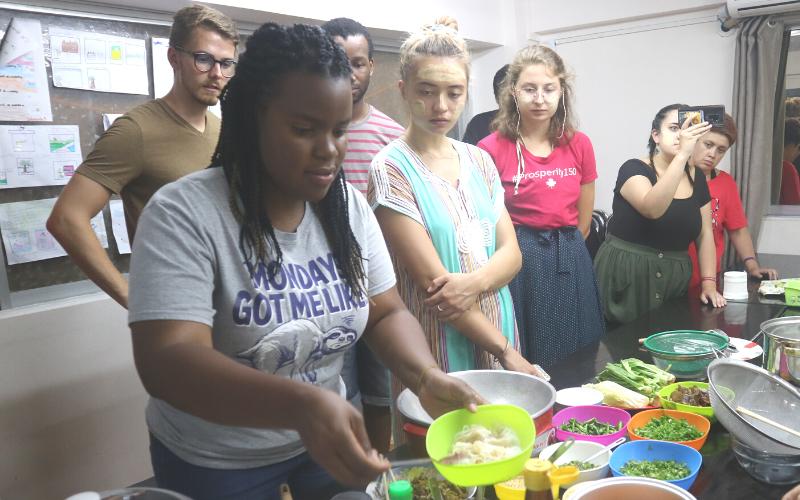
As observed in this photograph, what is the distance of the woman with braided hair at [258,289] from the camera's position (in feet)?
3.09

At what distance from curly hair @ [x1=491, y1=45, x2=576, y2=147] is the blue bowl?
1.46 meters

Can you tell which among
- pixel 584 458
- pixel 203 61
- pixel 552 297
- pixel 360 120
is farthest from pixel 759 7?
pixel 584 458

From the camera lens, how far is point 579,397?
152cm

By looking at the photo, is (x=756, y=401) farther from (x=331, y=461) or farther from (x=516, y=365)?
(x=331, y=461)

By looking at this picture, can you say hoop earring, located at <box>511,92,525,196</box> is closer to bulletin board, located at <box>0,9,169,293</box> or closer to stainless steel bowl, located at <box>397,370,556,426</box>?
stainless steel bowl, located at <box>397,370,556,426</box>

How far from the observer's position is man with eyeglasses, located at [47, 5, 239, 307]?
1781 millimetres

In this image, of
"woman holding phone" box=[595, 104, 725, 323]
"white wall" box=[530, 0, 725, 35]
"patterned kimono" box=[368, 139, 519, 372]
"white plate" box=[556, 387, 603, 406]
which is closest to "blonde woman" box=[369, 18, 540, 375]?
"patterned kimono" box=[368, 139, 519, 372]

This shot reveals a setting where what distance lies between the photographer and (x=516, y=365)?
1648mm

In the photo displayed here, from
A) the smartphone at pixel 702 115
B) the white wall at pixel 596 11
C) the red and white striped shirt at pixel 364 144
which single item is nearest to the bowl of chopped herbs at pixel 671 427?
the red and white striped shirt at pixel 364 144

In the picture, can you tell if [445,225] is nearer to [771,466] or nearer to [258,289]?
[258,289]

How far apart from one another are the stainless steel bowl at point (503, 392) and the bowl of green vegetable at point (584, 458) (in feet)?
0.27

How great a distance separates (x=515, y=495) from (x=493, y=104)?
4344 millimetres

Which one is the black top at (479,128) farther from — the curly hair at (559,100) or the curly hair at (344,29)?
the curly hair at (344,29)

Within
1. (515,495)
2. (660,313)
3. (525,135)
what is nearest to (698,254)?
(660,313)
